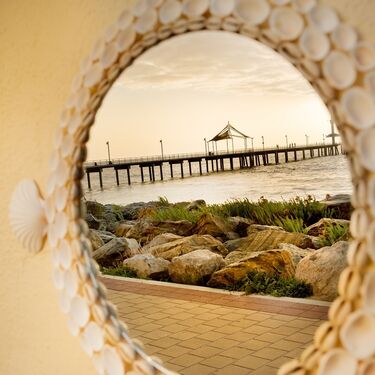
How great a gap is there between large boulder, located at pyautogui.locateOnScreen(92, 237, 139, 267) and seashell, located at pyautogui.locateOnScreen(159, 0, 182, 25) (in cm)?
115

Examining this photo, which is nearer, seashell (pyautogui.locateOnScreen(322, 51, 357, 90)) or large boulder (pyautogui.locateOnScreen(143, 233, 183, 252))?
seashell (pyautogui.locateOnScreen(322, 51, 357, 90))

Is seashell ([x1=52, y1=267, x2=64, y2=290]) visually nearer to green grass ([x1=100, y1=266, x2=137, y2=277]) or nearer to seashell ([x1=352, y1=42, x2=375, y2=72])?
green grass ([x1=100, y1=266, x2=137, y2=277])

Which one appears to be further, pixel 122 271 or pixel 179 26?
pixel 122 271

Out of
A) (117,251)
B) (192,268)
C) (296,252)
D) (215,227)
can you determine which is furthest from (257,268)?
(215,227)

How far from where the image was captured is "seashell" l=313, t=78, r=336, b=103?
3.86 ft

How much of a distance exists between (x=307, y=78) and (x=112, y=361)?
3.20 feet


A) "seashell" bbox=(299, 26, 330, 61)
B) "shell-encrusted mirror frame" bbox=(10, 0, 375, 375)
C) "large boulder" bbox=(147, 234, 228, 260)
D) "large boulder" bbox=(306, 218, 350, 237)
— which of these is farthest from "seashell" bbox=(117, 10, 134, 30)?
"large boulder" bbox=(147, 234, 228, 260)

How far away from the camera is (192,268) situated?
2.73 m

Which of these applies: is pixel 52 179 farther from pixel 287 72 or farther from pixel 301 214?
pixel 301 214

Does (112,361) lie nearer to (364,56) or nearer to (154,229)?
(364,56)

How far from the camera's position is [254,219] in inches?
150

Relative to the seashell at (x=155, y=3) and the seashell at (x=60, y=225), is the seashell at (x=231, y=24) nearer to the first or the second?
the seashell at (x=155, y=3)

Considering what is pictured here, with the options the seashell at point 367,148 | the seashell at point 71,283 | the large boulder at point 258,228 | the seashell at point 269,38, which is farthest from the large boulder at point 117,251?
the seashell at point 367,148

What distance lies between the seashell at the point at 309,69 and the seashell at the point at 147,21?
17.0 inches
